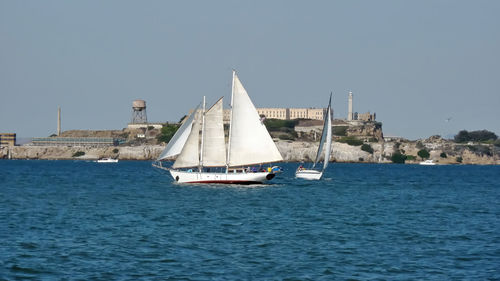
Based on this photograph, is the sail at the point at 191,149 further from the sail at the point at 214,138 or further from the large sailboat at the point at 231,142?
the sail at the point at 214,138

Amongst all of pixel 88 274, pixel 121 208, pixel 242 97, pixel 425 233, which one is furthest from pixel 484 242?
pixel 242 97

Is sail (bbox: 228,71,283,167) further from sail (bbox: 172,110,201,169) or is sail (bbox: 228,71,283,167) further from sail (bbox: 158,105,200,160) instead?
sail (bbox: 158,105,200,160)

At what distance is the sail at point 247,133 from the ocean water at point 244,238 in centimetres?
1011

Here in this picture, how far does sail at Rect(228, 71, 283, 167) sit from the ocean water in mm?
10111

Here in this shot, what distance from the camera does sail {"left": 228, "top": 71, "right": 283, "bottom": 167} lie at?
7500 centimetres

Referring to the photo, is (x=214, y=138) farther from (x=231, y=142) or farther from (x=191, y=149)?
(x=191, y=149)

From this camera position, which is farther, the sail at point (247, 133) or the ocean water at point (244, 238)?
the sail at point (247, 133)

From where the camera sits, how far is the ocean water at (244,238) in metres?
28.9

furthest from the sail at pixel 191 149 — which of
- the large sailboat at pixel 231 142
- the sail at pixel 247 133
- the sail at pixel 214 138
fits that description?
the sail at pixel 247 133

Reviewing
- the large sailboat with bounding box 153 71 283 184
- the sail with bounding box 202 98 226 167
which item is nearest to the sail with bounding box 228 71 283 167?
the large sailboat with bounding box 153 71 283 184

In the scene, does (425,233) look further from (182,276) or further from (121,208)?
(121,208)

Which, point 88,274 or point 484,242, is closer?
point 88,274

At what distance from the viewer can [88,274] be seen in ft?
91.3

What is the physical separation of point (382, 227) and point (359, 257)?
11.9m
